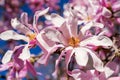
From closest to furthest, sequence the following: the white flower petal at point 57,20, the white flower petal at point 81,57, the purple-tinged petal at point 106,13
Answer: the white flower petal at point 81,57
the white flower petal at point 57,20
the purple-tinged petal at point 106,13

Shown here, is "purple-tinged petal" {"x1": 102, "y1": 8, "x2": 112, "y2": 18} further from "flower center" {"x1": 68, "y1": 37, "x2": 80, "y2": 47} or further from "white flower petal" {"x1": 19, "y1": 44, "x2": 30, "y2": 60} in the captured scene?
"white flower petal" {"x1": 19, "y1": 44, "x2": 30, "y2": 60}

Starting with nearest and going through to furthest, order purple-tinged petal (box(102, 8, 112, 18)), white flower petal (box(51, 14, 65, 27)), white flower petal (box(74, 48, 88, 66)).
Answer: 1. white flower petal (box(74, 48, 88, 66))
2. white flower petal (box(51, 14, 65, 27))
3. purple-tinged petal (box(102, 8, 112, 18))

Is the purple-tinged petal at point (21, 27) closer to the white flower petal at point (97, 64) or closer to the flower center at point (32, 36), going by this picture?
the flower center at point (32, 36)

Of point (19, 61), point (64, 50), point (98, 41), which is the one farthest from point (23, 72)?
point (98, 41)

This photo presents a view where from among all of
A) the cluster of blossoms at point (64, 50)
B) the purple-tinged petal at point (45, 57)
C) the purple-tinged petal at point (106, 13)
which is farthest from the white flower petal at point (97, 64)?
the purple-tinged petal at point (106, 13)

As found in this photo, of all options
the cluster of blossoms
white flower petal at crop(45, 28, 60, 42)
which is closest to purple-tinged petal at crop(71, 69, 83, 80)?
the cluster of blossoms

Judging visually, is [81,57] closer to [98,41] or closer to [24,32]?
[98,41]

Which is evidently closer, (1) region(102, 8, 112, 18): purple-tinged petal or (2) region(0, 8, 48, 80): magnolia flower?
(2) region(0, 8, 48, 80): magnolia flower
